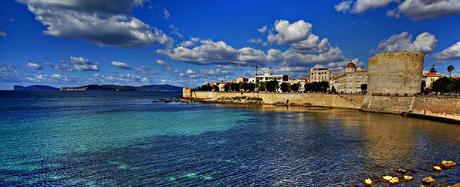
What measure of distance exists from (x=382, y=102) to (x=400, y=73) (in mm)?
4372

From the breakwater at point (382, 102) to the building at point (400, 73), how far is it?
76.6 inches

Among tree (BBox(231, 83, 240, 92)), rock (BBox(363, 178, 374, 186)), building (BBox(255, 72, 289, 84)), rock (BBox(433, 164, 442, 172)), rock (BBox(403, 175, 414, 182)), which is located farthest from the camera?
building (BBox(255, 72, 289, 84))

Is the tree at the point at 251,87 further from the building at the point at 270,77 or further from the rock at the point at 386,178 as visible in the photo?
the rock at the point at 386,178

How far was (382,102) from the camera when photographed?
41875mm

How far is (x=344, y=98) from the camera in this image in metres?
50.2

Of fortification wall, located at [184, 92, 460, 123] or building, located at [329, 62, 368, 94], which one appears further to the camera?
building, located at [329, 62, 368, 94]

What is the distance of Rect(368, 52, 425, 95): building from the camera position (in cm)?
4153

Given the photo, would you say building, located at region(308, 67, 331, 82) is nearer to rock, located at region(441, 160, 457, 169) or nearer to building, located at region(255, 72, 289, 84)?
building, located at region(255, 72, 289, 84)

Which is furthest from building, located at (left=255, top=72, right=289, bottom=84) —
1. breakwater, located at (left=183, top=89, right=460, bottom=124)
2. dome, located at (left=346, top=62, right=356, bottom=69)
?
breakwater, located at (left=183, top=89, right=460, bottom=124)

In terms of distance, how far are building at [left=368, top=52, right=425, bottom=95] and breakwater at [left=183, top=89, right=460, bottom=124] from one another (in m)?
1.94

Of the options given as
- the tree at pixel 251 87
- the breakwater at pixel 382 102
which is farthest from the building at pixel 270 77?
the breakwater at pixel 382 102

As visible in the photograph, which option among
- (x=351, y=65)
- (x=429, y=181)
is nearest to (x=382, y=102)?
(x=429, y=181)

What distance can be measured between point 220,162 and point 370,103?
1417 inches

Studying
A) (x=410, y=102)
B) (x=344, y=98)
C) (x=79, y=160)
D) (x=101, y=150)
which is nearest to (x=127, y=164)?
(x=79, y=160)
